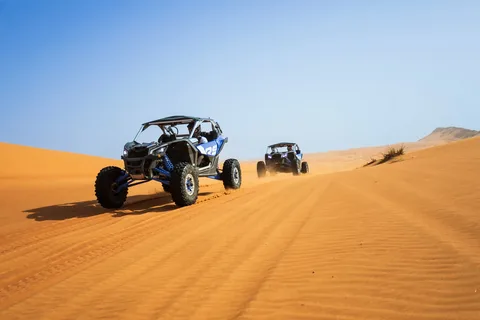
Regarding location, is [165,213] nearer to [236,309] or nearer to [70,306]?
[70,306]

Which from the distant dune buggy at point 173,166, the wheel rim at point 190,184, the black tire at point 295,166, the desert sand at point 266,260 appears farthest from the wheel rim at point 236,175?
the black tire at point 295,166

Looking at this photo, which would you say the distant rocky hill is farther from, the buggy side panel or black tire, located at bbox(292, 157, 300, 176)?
the buggy side panel

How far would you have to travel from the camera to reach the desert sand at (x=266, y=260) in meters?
2.64

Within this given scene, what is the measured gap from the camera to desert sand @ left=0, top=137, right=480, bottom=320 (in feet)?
8.65

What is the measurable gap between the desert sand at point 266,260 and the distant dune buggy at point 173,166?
36.1 inches

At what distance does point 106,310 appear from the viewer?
9.18 feet

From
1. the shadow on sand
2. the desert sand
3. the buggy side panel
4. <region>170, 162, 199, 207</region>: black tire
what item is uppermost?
the buggy side panel

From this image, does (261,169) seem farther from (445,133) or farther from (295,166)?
(445,133)

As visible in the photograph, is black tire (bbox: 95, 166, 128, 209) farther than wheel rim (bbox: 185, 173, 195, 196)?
Yes

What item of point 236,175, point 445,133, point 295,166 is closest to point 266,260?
point 236,175

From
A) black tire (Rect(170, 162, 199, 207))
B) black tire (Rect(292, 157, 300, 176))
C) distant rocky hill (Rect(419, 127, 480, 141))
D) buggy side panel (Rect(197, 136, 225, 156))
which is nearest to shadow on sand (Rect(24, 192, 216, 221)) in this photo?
black tire (Rect(170, 162, 199, 207))

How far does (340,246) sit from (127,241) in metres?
2.75

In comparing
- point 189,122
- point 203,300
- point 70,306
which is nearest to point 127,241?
point 70,306

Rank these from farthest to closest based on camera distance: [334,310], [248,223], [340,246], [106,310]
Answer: [248,223] < [340,246] < [106,310] < [334,310]
